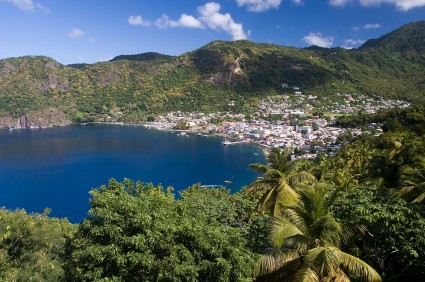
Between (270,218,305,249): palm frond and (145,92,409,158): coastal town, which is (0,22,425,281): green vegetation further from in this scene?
(145,92,409,158): coastal town

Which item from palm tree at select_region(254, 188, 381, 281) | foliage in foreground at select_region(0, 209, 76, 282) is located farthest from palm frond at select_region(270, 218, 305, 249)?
foliage in foreground at select_region(0, 209, 76, 282)

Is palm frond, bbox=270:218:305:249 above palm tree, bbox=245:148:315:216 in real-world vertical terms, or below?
above

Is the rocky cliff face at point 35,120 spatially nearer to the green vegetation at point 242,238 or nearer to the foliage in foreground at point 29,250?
the foliage in foreground at point 29,250

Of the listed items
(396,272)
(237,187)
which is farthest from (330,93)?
(396,272)

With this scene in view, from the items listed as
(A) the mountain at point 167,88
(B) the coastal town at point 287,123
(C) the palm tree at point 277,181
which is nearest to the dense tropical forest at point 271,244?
(C) the palm tree at point 277,181

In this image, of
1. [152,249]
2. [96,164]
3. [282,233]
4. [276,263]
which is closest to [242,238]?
[282,233]

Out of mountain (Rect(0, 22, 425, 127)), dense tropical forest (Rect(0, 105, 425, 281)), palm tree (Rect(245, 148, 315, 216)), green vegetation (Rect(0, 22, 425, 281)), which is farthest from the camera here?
mountain (Rect(0, 22, 425, 127))

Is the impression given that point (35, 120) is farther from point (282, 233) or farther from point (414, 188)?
point (282, 233)
